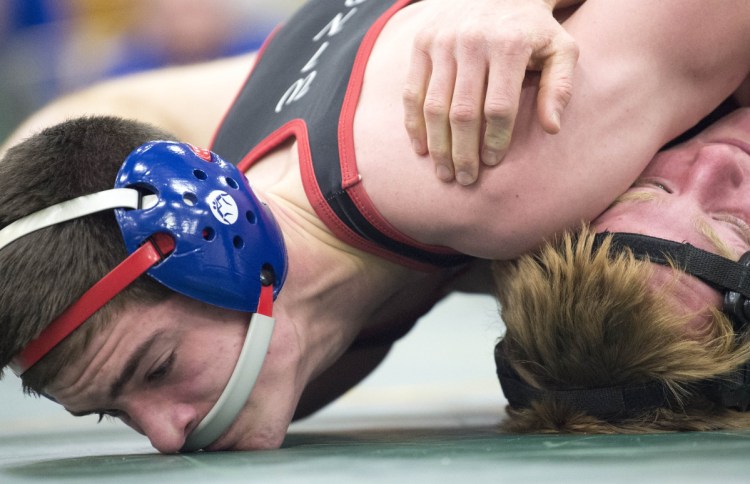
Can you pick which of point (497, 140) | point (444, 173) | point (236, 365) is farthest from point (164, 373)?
point (497, 140)

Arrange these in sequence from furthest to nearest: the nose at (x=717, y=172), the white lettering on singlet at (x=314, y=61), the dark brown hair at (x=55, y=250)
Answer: the white lettering on singlet at (x=314, y=61) < the nose at (x=717, y=172) < the dark brown hair at (x=55, y=250)

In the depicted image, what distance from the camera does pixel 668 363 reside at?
1.62 m

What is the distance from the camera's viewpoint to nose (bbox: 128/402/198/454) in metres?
1.71

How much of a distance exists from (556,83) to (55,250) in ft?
2.90

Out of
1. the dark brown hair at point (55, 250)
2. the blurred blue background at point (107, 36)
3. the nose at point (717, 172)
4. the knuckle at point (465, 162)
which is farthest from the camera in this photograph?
the blurred blue background at point (107, 36)

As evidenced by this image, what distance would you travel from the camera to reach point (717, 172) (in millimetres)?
1825

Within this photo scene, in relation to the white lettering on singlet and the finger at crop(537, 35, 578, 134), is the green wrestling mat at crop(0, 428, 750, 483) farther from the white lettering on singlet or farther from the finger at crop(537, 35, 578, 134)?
the white lettering on singlet

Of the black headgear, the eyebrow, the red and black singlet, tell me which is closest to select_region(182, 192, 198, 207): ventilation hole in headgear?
the eyebrow

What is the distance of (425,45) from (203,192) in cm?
47

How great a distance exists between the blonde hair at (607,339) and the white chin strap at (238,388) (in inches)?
18.1

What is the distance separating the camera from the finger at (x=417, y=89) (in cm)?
174

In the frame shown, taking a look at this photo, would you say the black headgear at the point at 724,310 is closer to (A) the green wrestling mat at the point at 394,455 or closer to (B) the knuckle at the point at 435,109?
(A) the green wrestling mat at the point at 394,455

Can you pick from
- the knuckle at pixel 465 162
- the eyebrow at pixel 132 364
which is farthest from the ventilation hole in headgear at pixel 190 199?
the knuckle at pixel 465 162

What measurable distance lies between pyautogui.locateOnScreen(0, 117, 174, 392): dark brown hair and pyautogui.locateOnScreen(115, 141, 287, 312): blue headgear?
4cm
